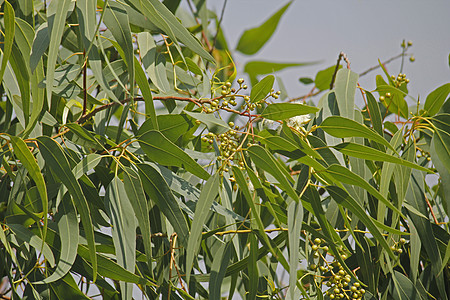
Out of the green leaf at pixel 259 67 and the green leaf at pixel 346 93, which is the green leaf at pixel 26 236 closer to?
the green leaf at pixel 346 93

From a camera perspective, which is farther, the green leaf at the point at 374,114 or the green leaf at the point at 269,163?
the green leaf at the point at 374,114

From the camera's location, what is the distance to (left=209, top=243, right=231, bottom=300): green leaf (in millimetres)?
643

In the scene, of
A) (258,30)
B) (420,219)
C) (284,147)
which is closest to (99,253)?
(284,147)

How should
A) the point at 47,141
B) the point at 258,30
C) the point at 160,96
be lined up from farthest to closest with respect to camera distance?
the point at 258,30 < the point at 160,96 < the point at 47,141

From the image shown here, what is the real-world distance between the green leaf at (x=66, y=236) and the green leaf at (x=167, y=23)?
0.82 ft

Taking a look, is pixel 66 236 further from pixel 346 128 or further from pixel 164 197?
pixel 346 128

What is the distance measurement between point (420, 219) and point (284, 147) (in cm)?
29

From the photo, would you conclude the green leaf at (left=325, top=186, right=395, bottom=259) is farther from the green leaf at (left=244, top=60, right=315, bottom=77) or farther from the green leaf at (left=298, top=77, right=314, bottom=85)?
the green leaf at (left=298, top=77, right=314, bottom=85)

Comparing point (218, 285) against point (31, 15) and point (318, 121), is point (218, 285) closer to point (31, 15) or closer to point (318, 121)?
point (318, 121)

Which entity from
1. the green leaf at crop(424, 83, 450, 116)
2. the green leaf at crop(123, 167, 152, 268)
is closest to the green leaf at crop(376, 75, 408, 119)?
the green leaf at crop(424, 83, 450, 116)

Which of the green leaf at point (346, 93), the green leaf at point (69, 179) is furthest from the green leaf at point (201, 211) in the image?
the green leaf at point (346, 93)

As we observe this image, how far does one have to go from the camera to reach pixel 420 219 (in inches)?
30.7

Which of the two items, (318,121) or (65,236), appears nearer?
(65,236)

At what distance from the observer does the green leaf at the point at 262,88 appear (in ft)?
2.23
